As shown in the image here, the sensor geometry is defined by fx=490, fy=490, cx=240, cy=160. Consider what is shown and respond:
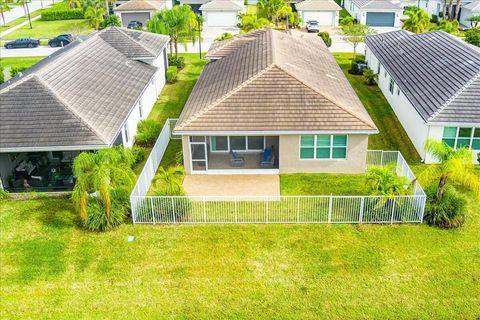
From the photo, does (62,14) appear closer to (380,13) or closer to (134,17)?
(134,17)

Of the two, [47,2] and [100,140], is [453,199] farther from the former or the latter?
[47,2]

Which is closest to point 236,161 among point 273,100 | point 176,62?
point 273,100

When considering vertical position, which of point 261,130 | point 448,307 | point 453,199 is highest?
point 261,130

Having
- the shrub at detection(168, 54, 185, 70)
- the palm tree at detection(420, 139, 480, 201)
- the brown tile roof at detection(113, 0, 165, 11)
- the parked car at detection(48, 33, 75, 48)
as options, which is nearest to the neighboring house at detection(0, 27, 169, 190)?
the shrub at detection(168, 54, 185, 70)

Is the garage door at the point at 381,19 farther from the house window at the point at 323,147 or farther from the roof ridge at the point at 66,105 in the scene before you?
the roof ridge at the point at 66,105

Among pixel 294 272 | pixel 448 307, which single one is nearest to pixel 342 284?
pixel 294 272
